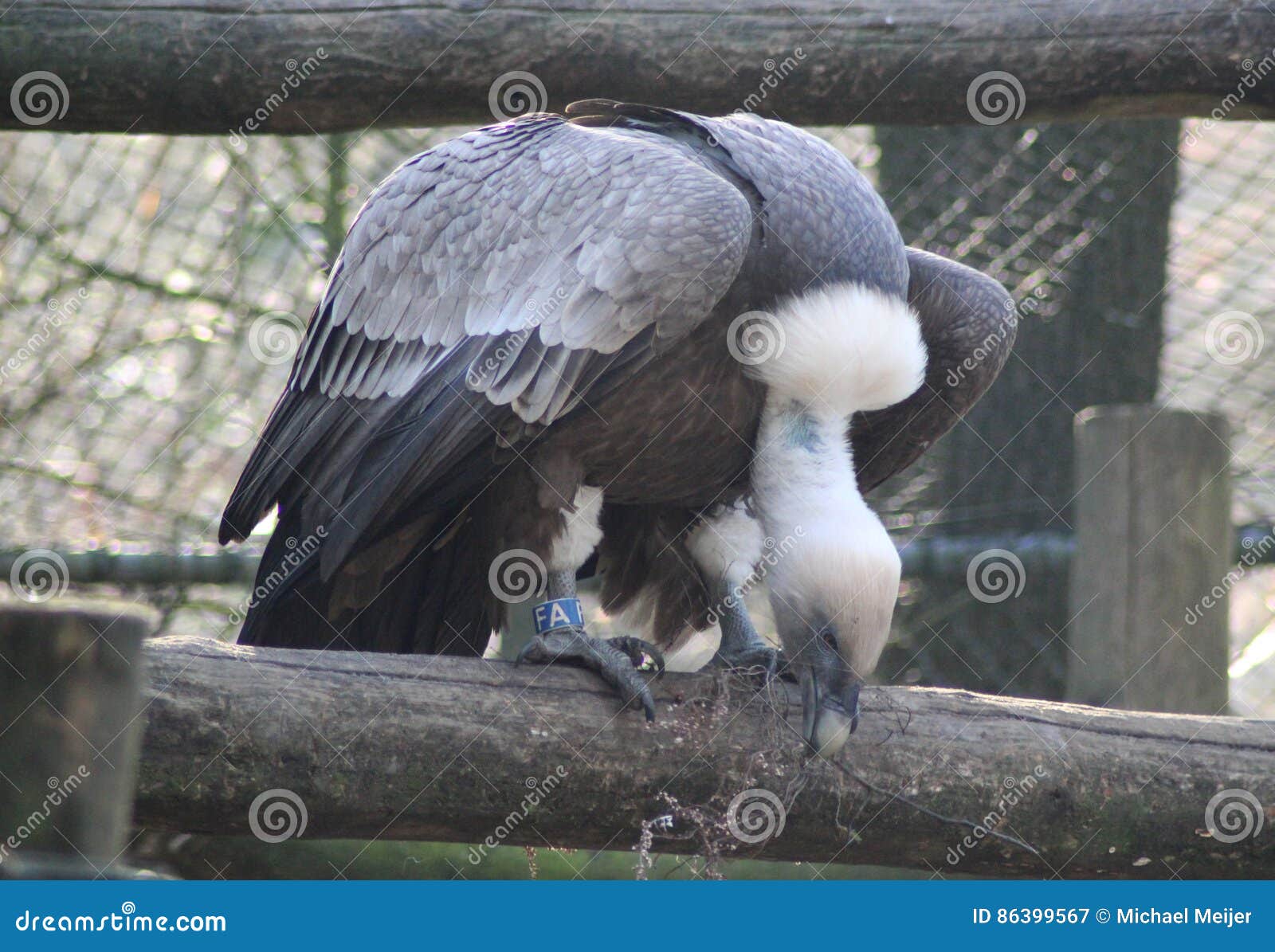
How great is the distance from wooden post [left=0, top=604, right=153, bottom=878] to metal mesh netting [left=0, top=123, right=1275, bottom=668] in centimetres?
354

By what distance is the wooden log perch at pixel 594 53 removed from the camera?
11.5ft

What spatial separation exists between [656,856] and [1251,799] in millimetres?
1361

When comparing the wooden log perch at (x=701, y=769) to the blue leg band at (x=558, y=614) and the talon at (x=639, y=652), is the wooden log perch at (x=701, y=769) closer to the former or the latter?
the talon at (x=639, y=652)

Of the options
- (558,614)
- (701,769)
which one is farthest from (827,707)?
(558,614)

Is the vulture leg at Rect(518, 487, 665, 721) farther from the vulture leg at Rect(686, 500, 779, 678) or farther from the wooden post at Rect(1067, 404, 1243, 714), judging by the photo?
the wooden post at Rect(1067, 404, 1243, 714)

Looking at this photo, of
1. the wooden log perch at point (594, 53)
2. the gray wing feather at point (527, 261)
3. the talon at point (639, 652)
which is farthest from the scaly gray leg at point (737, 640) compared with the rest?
the wooden log perch at point (594, 53)

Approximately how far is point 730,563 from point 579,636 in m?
0.82

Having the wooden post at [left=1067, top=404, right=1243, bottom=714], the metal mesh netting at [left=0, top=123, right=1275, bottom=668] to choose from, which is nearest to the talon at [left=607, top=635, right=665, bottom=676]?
the wooden post at [left=1067, top=404, right=1243, bottom=714]

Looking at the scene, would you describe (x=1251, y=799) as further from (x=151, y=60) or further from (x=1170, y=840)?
(x=151, y=60)

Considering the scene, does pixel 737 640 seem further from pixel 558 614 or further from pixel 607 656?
pixel 607 656

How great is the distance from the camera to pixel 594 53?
354 centimetres

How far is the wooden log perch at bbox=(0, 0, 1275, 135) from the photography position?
349 centimetres

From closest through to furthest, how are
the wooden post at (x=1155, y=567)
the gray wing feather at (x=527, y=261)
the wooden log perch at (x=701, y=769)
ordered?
the wooden log perch at (x=701, y=769), the gray wing feather at (x=527, y=261), the wooden post at (x=1155, y=567)

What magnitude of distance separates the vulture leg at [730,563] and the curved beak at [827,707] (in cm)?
64
